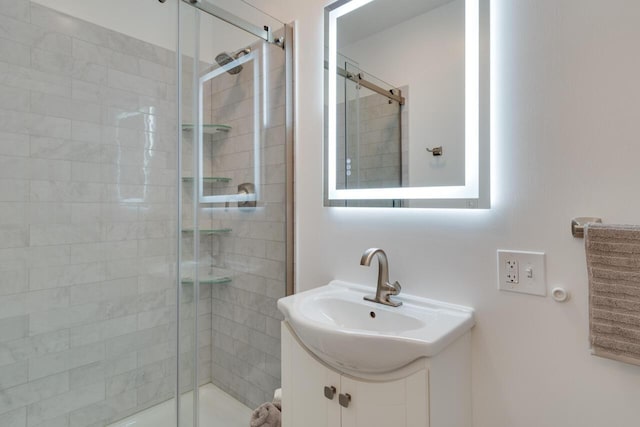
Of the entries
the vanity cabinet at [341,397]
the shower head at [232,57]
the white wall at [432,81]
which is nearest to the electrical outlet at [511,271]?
the white wall at [432,81]

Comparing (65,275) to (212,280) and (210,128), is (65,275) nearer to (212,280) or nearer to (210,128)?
(212,280)

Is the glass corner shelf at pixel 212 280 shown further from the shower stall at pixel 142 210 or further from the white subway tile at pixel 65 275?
the white subway tile at pixel 65 275

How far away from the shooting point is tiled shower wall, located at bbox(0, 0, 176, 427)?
1377mm

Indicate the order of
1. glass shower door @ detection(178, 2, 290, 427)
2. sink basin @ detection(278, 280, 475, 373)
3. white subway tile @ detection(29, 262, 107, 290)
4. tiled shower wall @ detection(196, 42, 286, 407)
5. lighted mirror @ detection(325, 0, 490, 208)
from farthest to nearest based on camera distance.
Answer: tiled shower wall @ detection(196, 42, 286, 407)
glass shower door @ detection(178, 2, 290, 427)
white subway tile @ detection(29, 262, 107, 290)
lighted mirror @ detection(325, 0, 490, 208)
sink basin @ detection(278, 280, 475, 373)

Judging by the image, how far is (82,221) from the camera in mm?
1519

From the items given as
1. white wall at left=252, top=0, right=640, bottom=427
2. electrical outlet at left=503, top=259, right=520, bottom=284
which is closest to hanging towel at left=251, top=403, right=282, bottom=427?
white wall at left=252, top=0, right=640, bottom=427

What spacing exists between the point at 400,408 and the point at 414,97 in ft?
3.31

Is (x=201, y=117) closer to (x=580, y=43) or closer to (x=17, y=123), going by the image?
(x=17, y=123)

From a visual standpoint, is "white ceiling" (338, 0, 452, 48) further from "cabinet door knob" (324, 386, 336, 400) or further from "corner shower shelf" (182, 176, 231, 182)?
"cabinet door knob" (324, 386, 336, 400)

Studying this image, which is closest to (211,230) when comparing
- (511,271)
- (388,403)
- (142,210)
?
(142,210)

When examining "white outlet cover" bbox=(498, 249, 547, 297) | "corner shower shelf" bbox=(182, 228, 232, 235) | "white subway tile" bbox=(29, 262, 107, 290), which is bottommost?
"white subway tile" bbox=(29, 262, 107, 290)

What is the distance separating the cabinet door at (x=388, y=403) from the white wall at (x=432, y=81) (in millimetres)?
639

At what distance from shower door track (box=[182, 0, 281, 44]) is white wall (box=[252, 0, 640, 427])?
1037 millimetres

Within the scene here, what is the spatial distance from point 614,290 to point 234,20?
67.8 inches
